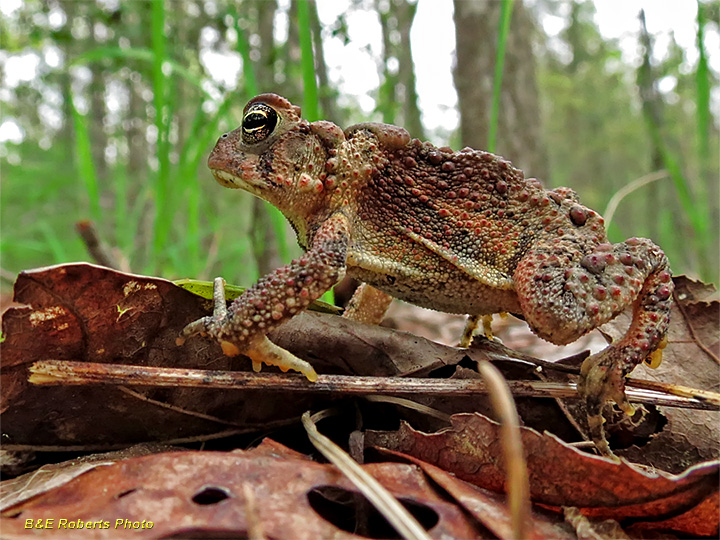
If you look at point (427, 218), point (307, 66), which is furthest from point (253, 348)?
point (307, 66)

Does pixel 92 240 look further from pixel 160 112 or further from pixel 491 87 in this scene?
pixel 491 87

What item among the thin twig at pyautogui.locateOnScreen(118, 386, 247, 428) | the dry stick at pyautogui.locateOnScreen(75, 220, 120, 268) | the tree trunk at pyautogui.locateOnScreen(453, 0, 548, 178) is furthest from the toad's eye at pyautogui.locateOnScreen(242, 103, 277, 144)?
the tree trunk at pyautogui.locateOnScreen(453, 0, 548, 178)

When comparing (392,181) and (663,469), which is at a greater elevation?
(392,181)

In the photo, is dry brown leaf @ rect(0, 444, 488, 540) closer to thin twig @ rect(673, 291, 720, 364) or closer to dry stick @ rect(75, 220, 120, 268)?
thin twig @ rect(673, 291, 720, 364)

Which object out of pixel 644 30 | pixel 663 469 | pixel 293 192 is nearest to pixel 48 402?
pixel 293 192

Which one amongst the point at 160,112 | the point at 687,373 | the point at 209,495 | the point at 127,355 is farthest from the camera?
the point at 160,112

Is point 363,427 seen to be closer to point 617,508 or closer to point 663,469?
point 617,508

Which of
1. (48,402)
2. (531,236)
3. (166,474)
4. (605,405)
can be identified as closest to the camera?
(166,474)
